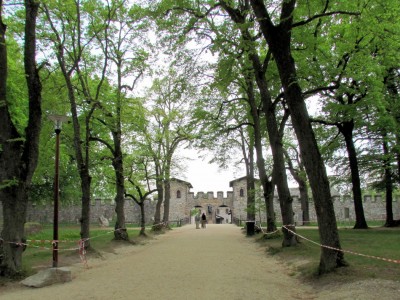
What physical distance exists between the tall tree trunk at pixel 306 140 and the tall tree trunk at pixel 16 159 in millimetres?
5905

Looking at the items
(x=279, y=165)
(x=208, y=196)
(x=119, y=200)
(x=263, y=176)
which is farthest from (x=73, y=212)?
(x=279, y=165)

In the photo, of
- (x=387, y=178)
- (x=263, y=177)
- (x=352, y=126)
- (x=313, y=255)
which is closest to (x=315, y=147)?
(x=313, y=255)

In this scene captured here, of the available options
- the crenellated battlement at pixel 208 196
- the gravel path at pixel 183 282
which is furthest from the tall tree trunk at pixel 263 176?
the crenellated battlement at pixel 208 196

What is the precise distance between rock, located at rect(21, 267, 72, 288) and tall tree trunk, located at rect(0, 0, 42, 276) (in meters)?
0.73

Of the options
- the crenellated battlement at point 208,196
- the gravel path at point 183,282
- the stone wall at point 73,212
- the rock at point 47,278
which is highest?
the crenellated battlement at point 208,196

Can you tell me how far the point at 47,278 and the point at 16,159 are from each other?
3094 millimetres

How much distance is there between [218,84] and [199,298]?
8.67m

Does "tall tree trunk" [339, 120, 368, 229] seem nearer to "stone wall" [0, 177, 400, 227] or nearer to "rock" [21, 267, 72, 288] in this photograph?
"stone wall" [0, 177, 400, 227]

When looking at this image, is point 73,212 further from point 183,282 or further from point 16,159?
point 183,282

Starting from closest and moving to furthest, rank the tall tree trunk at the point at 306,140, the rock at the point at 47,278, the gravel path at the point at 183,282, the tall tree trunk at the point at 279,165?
the gravel path at the point at 183,282 < the tall tree trunk at the point at 306,140 < the rock at the point at 47,278 < the tall tree trunk at the point at 279,165

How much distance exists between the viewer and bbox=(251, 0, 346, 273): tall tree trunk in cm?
810

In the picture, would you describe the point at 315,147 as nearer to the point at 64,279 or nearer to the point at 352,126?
the point at 64,279

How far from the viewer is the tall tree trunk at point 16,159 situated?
9.27 metres

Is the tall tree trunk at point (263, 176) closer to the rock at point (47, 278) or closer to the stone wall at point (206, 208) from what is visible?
the rock at point (47, 278)
